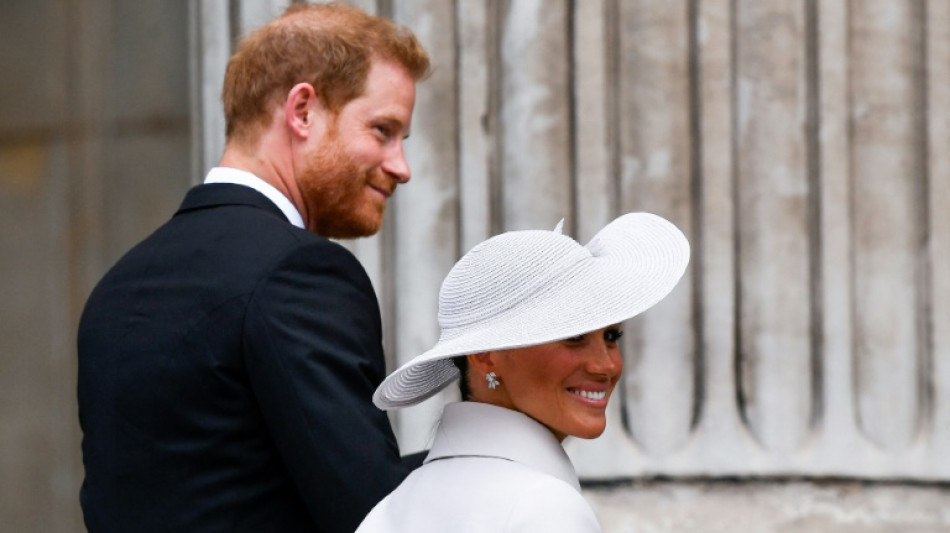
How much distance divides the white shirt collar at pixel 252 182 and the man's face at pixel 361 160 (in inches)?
1.9

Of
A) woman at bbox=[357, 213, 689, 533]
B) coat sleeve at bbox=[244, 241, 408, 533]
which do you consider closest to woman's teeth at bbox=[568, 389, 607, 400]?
woman at bbox=[357, 213, 689, 533]

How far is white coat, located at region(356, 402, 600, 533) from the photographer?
1.71 meters

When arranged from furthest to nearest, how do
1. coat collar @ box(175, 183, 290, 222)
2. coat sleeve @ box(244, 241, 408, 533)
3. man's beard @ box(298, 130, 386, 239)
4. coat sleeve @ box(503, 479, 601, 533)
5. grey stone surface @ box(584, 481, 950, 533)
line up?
grey stone surface @ box(584, 481, 950, 533) → man's beard @ box(298, 130, 386, 239) → coat collar @ box(175, 183, 290, 222) → coat sleeve @ box(244, 241, 408, 533) → coat sleeve @ box(503, 479, 601, 533)

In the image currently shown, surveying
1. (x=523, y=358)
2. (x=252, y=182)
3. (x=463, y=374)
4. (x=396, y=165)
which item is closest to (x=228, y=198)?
(x=252, y=182)

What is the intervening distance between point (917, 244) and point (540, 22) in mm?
1005

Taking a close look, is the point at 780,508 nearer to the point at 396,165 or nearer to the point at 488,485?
the point at 396,165

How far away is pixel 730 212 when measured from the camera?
3729 millimetres

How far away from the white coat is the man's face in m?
0.83

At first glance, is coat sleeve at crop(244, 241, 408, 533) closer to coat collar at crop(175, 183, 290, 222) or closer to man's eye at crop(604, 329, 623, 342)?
coat collar at crop(175, 183, 290, 222)

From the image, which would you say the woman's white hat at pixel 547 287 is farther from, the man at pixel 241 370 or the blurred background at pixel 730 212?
the blurred background at pixel 730 212

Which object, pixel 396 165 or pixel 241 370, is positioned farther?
pixel 396 165

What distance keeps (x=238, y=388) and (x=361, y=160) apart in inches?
19.8

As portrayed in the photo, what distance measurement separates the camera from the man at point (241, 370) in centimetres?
226

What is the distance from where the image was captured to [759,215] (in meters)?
3.71
